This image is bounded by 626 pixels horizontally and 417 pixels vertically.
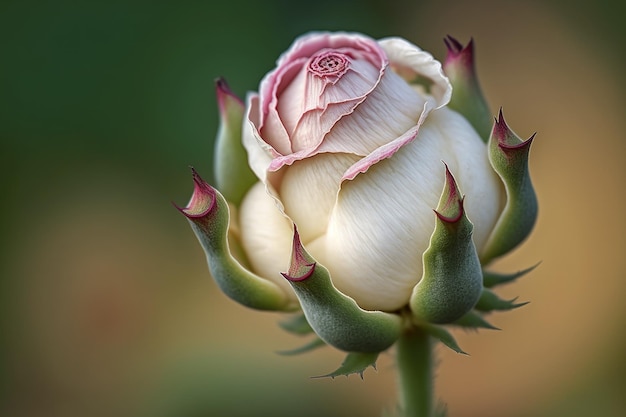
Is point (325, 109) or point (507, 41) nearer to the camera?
point (325, 109)

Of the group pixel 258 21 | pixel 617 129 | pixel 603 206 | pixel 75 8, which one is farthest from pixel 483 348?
pixel 75 8

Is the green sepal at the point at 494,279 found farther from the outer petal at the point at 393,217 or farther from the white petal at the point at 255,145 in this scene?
the white petal at the point at 255,145

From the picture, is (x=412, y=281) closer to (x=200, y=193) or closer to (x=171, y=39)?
(x=200, y=193)

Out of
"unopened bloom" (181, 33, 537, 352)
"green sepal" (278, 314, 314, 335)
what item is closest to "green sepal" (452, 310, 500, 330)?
"unopened bloom" (181, 33, 537, 352)

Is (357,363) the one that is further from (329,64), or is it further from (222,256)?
(329,64)

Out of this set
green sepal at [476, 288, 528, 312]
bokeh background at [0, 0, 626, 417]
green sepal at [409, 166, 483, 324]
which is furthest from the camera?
bokeh background at [0, 0, 626, 417]

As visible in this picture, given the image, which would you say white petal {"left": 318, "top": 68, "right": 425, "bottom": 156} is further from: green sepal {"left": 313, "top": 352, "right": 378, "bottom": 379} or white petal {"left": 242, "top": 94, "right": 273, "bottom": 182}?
green sepal {"left": 313, "top": 352, "right": 378, "bottom": 379}
